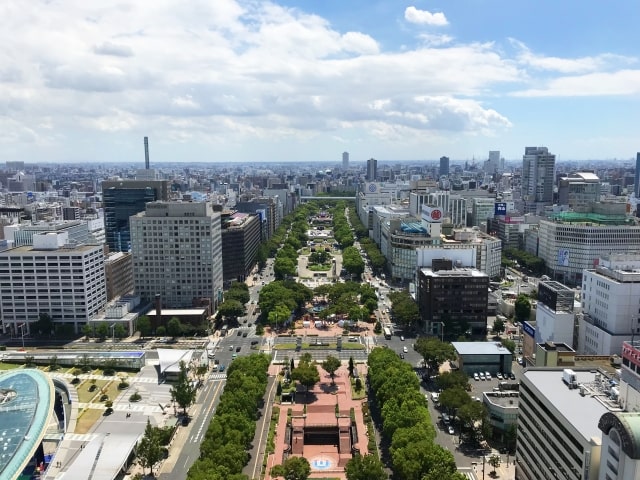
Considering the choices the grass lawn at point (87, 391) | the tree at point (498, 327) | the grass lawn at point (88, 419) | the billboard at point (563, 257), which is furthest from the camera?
the billboard at point (563, 257)

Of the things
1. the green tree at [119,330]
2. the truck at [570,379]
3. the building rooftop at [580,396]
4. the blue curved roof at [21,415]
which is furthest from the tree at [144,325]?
the truck at [570,379]

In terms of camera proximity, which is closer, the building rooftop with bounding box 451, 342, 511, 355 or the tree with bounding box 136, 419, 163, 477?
the tree with bounding box 136, 419, 163, 477

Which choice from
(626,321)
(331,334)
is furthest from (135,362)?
(626,321)

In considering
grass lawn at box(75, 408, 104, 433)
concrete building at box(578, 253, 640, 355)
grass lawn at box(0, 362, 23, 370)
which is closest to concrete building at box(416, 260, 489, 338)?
concrete building at box(578, 253, 640, 355)

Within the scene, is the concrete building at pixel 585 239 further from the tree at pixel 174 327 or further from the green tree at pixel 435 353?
the tree at pixel 174 327

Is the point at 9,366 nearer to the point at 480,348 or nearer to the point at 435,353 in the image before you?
the point at 435,353

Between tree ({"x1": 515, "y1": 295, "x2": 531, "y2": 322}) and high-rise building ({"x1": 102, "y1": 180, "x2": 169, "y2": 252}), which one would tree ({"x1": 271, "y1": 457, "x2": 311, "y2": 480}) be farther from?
high-rise building ({"x1": 102, "y1": 180, "x2": 169, "y2": 252})

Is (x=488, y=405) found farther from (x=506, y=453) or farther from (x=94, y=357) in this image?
(x=94, y=357)
